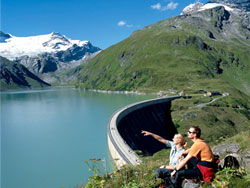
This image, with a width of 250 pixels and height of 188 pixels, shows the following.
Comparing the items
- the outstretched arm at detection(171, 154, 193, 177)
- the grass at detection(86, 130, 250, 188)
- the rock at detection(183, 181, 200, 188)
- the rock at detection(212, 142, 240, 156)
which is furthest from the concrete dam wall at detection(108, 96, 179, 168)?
the rock at detection(183, 181, 200, 188)

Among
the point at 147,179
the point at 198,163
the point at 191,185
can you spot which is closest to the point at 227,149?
the point at 198,163

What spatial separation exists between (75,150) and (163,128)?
37.5 metres

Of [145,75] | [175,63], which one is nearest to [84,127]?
[145,75]

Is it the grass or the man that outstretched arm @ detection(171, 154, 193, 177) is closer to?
the man

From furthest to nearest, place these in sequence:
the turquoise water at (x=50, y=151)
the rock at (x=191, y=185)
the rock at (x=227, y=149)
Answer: the turquoise water at (x=50, y=151), the rock at (x=227, y=149), the rock at (x=191, y=185)

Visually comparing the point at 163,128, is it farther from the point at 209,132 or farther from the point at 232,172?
the point at 232,172

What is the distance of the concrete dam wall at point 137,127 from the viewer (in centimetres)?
3420

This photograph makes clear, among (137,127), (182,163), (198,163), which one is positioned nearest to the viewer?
(182,163)

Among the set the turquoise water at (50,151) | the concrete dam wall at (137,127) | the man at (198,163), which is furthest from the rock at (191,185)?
the concrete dam wall at (137,127)

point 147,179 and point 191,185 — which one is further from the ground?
point 191,185

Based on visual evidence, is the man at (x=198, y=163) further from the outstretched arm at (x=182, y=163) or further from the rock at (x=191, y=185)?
the rock at (x=191, y=185)

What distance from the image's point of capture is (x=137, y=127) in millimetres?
58688

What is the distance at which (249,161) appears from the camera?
7203 millimetres

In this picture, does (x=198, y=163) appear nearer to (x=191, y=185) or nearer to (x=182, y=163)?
(x=182, y=163)
